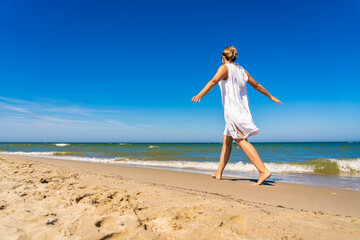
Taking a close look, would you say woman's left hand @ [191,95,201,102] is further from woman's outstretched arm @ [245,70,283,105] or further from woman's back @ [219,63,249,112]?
woman's outstretched arm @ [245,70,283,105]

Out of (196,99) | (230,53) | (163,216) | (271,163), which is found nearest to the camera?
(163,216)

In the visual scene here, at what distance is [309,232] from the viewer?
61.9 inches

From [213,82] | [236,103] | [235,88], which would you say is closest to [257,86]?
[235,88]

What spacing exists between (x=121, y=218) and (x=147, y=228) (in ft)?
0.93

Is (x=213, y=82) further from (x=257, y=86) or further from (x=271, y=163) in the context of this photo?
(x=271, y=163)

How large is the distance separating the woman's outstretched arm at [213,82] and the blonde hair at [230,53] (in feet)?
0.95

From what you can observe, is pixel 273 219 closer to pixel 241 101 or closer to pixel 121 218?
pixel 121 218

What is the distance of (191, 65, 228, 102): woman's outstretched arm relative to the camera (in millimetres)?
3061

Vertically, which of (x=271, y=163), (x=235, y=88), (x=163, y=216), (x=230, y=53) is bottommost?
(x=271, y=163)

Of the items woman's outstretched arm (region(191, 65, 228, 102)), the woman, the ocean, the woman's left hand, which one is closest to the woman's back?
the woman

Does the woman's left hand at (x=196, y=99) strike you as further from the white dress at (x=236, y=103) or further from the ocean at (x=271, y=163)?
the ocean at (x=271, y=163)

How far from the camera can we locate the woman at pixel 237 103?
342 cm

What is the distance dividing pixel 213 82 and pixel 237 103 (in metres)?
0.52

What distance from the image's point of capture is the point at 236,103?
138 inches
